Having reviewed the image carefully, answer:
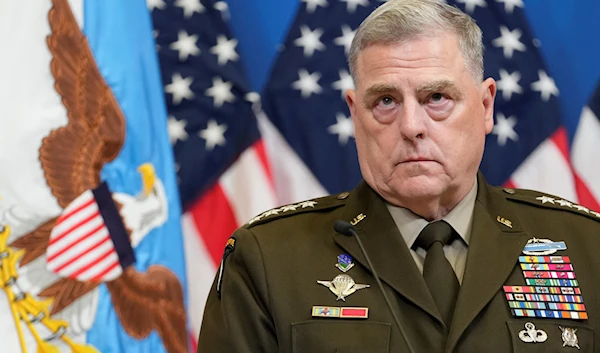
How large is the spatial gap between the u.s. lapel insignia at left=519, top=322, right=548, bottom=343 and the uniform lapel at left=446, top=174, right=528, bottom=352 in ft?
0.30

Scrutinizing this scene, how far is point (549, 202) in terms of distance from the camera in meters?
1.86

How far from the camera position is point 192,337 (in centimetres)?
270

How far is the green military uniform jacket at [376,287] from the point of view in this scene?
1.54 m

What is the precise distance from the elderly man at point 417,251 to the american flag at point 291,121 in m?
0.99

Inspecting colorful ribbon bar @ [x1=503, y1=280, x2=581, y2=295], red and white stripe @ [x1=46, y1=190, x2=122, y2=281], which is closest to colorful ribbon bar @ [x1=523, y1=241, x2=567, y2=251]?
colorful ribbon bar @ [x1=503, y1=280, x2=581, y2=295]

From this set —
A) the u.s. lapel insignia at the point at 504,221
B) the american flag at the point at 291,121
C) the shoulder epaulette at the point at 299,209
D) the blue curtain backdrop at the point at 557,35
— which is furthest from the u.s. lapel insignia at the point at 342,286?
the blue curtain backdrop at the point at 557,35

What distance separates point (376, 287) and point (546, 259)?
0.37 m

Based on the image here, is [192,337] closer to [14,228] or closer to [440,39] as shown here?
[14,228]

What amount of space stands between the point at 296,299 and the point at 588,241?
65cm

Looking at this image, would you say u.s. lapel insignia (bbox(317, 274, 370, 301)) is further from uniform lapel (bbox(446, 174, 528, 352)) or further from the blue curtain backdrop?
the blue curtain backdrop

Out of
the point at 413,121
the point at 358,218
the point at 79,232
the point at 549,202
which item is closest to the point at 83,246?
the point at 79,232

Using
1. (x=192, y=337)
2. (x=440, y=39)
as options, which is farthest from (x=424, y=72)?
(x=192, y=337)

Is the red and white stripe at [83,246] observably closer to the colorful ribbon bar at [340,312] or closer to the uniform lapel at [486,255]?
the colorful ribbon bar at [340,312]

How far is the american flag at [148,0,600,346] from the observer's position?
9.08ft
